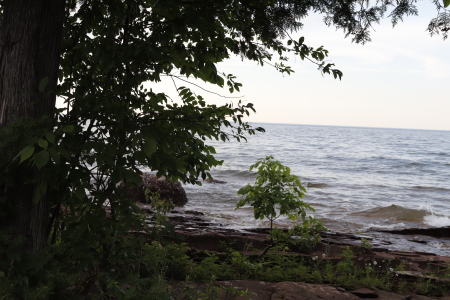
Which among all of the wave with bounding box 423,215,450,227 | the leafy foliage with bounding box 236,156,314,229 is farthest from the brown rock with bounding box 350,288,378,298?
the wave with bounding box 423,215,450,227

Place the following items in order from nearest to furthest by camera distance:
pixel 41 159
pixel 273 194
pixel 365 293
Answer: pixel 41 159, pixel 365 293, pixel 273 194

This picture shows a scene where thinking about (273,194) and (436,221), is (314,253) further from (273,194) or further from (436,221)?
(436,221)

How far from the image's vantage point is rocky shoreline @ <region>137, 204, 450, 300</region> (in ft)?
15.2

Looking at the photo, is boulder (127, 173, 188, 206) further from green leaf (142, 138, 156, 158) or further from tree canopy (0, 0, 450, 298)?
green leaf (142, 138, 156, 158)

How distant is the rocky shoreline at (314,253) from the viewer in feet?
15.2

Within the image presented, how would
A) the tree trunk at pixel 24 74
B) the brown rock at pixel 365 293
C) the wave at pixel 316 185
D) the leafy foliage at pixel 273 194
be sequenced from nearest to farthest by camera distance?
the tree trunk at pixel 24 74 < the brown rock at pixel 365 293 < the leafy foliage at pixel 273 194 < the wave at pixel 316 185

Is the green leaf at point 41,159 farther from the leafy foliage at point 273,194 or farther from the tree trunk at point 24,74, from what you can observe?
the leafy foliage at point 273,194

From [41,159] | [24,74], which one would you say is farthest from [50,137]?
[24,74]

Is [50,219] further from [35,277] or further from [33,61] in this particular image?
[33,61]

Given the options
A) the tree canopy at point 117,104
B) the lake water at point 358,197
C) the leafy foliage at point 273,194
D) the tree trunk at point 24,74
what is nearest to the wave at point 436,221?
the lake water at point 358,197

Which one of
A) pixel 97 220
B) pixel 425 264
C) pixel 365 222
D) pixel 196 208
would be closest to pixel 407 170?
pixel 365 222

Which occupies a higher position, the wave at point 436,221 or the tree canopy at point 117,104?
the tree canopy at point 117,104

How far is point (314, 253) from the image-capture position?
6.81 meters

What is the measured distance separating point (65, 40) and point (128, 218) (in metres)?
2.01
